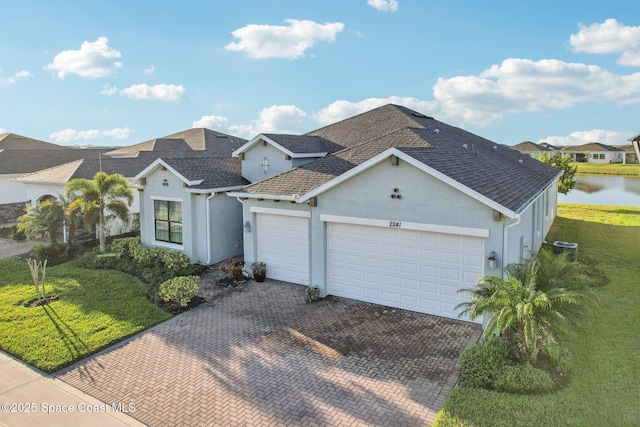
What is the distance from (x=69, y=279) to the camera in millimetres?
15742

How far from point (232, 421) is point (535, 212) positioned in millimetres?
13272

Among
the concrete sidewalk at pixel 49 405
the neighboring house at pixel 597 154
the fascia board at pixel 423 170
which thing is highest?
the neighboring house at pixel 597 154

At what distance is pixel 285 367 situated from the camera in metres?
9.32

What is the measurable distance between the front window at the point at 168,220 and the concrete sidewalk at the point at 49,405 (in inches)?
350

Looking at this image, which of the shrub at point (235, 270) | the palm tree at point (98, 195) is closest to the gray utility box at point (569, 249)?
the shrub at point (235, 270)

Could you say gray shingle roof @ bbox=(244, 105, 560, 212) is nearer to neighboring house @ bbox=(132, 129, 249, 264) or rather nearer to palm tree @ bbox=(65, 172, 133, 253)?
neighboring house @ bbox=(132, 129, 249, 264)

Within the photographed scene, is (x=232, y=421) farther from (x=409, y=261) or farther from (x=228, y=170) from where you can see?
(x=228, y=170)

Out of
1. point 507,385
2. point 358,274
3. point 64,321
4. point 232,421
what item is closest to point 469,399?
point 507,385

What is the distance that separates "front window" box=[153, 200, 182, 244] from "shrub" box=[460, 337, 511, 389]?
41.9ft

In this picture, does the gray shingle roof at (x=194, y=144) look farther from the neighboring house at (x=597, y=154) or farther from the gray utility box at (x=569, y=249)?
the neighboring house at (x=597, y=154)

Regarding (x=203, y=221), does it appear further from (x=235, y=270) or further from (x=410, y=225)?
(x=410, y=225)

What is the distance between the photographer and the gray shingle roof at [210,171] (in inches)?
673

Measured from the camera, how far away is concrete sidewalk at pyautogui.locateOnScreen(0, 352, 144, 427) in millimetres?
7688

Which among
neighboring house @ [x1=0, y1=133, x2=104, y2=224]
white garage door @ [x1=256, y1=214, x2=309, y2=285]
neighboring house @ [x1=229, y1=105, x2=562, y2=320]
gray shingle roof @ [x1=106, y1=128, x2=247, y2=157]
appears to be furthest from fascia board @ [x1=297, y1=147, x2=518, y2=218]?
neighboring house @ [x1=0, y1=133, x2=104, y2=224]
